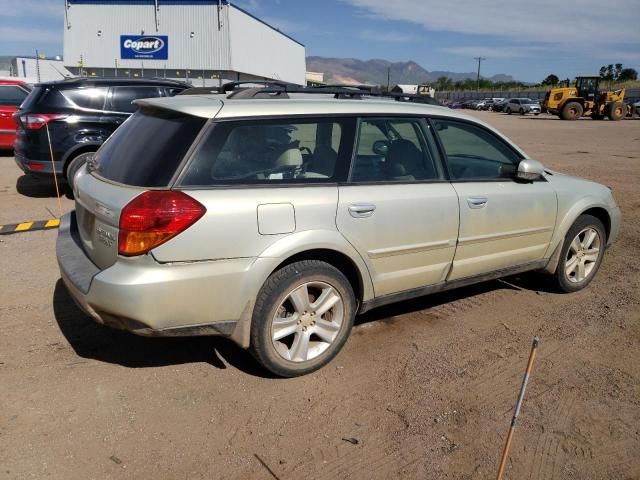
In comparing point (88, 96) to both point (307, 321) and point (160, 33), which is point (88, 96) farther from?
point (160, 33)

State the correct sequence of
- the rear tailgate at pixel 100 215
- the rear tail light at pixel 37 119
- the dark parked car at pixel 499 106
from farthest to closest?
the dark parked car at pixel 499 106 → the rear tail light at pixel 37 119 → the rear tailgate at pixel 100 215

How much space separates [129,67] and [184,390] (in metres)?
47.8

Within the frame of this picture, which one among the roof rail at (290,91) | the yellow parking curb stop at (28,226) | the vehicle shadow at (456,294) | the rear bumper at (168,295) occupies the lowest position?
the vehicle shadow at (456,294)

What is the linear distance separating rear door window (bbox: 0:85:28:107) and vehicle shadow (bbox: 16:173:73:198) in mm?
2864

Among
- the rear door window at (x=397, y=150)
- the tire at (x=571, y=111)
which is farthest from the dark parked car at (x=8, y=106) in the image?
the tire at (x=571, y=111)

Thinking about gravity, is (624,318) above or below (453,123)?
below

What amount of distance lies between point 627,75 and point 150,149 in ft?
309

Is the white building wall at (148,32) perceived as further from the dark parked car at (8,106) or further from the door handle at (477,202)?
the door handle at (477,202)

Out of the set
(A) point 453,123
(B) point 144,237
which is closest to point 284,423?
(B) point 144,237

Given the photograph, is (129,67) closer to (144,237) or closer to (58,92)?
(58,92)

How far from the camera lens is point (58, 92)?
784 cm

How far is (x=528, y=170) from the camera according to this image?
4230mm

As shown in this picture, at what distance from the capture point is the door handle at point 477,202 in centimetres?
399

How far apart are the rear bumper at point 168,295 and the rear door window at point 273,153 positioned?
49cm
